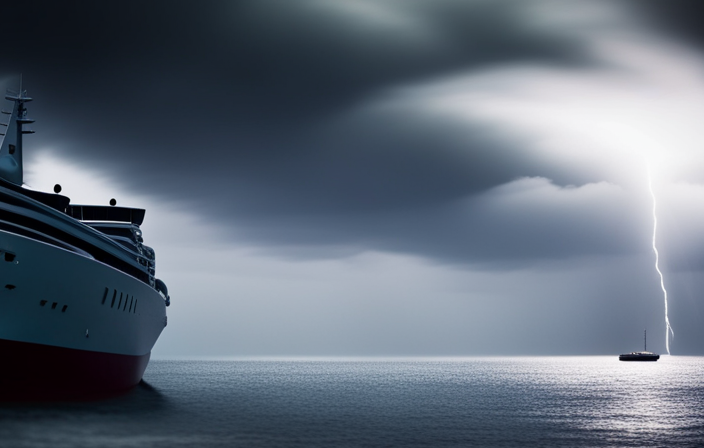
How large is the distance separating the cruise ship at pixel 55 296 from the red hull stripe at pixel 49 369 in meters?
0.07

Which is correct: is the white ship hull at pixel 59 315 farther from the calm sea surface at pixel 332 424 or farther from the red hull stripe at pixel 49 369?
the calm sea surface at pixel 332 424

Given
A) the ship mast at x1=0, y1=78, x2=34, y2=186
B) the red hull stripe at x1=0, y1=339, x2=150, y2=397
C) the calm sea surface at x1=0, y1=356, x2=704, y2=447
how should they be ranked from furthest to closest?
the ship mast at x1=0, y1=78, x2=34, y2=186
the red hull stripe at x1=0, y1=339, x2=150, y2=397
the calm sea surface at x1=0, y1=356, x2=704, y2=447

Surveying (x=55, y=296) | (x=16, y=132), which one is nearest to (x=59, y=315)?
(x=55, y=296)

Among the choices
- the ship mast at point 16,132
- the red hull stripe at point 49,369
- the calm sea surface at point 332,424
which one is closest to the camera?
the calm sea surface at point 332,424

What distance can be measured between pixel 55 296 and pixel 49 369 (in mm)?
5557

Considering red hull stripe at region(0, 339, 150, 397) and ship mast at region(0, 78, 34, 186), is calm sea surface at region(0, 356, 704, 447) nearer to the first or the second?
red hull stripe at region(0, 339, 150, 397)

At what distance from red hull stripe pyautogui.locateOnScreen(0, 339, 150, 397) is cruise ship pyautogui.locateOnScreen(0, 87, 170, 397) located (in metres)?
0.07

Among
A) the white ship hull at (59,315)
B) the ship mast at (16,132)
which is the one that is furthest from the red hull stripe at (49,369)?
the ship mast at (16,132)

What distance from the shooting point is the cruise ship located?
5006cm

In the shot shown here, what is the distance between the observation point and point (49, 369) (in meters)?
52.4

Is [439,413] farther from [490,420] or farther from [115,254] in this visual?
[115,254]

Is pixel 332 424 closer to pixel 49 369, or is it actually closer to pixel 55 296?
pixel 49 369

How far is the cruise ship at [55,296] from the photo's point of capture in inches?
1971

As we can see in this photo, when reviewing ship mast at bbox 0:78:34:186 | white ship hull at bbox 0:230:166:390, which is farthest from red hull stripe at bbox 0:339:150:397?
ship mast at bbox 0:78:34:186
